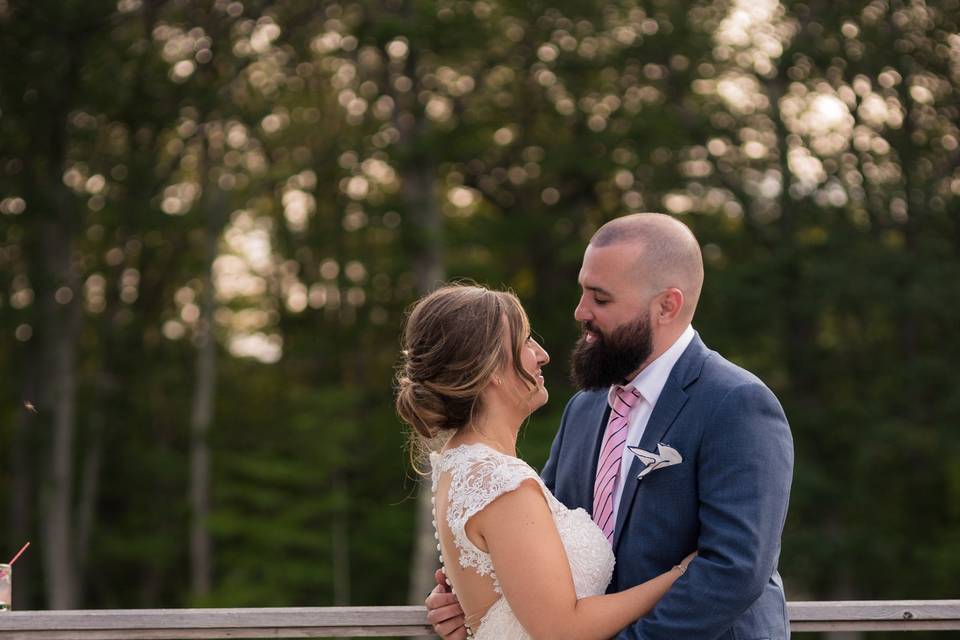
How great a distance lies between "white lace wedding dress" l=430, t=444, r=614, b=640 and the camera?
2.89 metres

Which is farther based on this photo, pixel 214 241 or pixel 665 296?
pixel 214 241

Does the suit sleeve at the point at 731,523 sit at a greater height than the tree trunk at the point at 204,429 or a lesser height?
greater

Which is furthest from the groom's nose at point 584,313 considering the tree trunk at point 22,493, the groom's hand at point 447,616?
the tree trunk at point 22,493

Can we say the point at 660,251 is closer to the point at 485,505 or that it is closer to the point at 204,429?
the point at 485,505

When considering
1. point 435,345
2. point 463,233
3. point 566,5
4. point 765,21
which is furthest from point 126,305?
point 435,345

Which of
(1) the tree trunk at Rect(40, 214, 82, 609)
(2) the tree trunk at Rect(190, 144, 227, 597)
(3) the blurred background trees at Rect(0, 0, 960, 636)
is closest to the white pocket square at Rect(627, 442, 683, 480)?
(3) the blurred background trees at Rect(0, 0, 960, 636)

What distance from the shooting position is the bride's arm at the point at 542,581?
9.21 feet

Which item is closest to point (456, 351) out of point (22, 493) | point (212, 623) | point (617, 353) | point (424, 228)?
point (617, 353)

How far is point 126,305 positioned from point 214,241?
117 inches

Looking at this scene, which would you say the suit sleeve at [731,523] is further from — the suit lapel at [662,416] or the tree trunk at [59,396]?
the tree trunk at [59,396]

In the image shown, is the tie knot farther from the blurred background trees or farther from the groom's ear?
the blurred background trees

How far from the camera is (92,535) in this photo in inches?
884

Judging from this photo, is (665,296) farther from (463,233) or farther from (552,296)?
(552,296)

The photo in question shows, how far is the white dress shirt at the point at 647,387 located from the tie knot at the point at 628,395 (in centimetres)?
2
